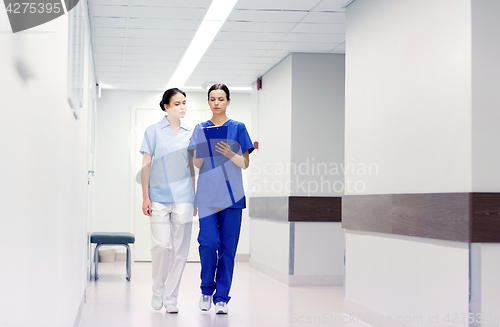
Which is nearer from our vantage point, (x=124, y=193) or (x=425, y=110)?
(x=425, y=110)

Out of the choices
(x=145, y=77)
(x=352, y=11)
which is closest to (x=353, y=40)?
(x=352, y=11)

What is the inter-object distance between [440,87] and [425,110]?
189 mm

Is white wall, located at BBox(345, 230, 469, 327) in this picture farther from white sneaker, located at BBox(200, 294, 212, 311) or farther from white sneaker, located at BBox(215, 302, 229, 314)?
white sneaker, located at BBox(200, 294, 212, 311)

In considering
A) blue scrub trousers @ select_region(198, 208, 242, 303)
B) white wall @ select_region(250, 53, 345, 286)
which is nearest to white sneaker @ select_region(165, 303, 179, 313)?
blue scrub trousers @ select_region(198, 208, 242, 303)

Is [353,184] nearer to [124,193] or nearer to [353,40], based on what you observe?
[353,40]

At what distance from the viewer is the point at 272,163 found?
6602mm

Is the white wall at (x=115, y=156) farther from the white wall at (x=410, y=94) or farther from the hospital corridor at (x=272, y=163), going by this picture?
the white wall at (x=410, y=94)

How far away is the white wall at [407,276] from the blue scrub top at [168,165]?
1.30 metres

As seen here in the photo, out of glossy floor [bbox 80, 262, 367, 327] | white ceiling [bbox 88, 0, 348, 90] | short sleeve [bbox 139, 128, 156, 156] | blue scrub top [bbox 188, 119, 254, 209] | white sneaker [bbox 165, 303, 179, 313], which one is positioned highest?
white ceiling [bbox 88, 0, 348, 90]

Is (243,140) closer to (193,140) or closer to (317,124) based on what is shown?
(193,140)

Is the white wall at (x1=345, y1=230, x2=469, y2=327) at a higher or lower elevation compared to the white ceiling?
lower

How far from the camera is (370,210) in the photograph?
3.73m

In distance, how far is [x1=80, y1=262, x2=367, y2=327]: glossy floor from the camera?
3789 millimetres

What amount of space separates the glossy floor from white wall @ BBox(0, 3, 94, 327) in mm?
1602
